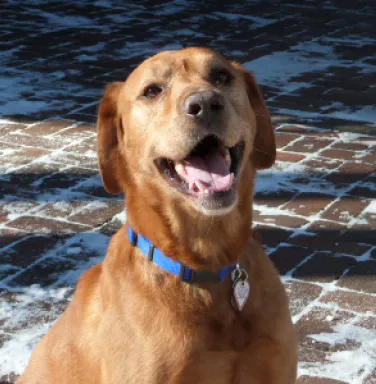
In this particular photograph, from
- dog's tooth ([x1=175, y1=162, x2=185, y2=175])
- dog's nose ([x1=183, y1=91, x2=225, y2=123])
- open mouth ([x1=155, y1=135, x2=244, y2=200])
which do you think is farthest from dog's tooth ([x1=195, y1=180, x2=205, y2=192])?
dog's nose ([x1=183, y1=91, x2=225, y2=123])

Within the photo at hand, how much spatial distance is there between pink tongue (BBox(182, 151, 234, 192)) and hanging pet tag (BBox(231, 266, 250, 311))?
331mm

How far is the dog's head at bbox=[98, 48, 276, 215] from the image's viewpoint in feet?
Result: 11.0

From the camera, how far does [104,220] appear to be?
19.6ft

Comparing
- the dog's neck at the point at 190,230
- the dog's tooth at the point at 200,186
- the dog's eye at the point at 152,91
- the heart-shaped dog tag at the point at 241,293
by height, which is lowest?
the heart-shaped dog tag at the point at 241,293

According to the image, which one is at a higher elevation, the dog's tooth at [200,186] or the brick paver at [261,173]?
the dog's tooth at [200,186]

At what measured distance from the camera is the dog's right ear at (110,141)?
3672 millimetres

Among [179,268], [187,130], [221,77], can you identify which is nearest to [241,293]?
[179,268]

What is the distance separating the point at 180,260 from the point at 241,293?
0.82ft

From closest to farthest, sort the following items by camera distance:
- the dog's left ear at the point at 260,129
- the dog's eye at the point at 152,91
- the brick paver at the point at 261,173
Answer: the dog's eye at the point at 152,91
the dog's left ear at the point at 260,129
the brick paver at the point at 261,173

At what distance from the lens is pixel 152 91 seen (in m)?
3.60

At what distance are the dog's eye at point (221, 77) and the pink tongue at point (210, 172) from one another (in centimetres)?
30

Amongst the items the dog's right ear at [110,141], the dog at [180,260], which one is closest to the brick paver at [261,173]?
the dog at [180,260]

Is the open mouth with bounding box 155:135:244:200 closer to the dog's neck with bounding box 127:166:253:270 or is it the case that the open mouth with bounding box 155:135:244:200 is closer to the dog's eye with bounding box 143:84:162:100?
the dog's neck with bounding box 127:166:253:270

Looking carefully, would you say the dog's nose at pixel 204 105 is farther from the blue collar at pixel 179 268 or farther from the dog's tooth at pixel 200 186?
the blue collar at pixel 179 268
